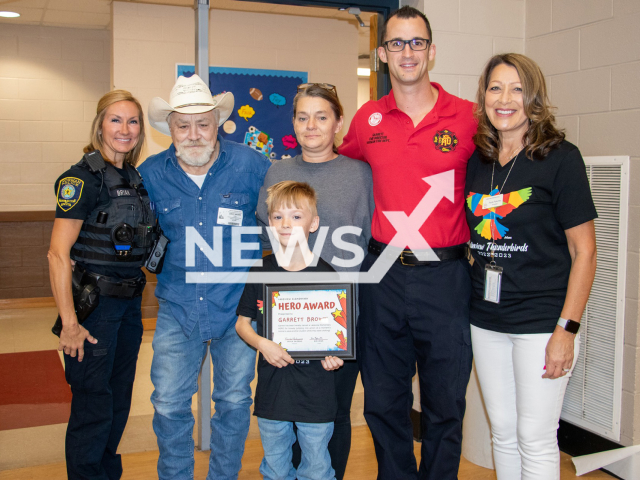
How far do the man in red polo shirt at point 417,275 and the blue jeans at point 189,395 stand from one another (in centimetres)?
52

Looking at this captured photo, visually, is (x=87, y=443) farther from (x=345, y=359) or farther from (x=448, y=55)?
(x=448, y=55)

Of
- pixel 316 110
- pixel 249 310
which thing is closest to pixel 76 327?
pixel 249 310

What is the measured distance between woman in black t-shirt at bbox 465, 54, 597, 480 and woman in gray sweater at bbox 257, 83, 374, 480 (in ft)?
1.46

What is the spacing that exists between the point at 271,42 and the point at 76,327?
13.6ft

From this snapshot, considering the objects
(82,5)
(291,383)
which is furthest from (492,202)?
(82,5)

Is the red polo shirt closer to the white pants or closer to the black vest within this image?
the white pants

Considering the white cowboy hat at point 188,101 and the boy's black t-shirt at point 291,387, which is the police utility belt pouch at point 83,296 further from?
the white cowboy hat at point 188,101

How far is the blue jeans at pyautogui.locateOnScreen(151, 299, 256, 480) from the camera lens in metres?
2.22

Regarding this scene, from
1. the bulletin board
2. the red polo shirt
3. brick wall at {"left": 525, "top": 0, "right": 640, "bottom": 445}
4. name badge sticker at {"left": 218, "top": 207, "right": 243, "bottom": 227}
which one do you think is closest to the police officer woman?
name badge sticker at {"left": 218, "top": 207, "right": 243, "bottom": 227}

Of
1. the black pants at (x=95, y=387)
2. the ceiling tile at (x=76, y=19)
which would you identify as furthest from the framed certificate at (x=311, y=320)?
the ceiling tile at (x=76, y=19)

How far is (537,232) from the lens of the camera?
1831 millimetres

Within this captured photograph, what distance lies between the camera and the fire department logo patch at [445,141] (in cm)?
204

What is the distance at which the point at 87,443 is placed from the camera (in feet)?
7.09

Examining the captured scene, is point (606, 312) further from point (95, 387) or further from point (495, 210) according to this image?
point (95, 387)
